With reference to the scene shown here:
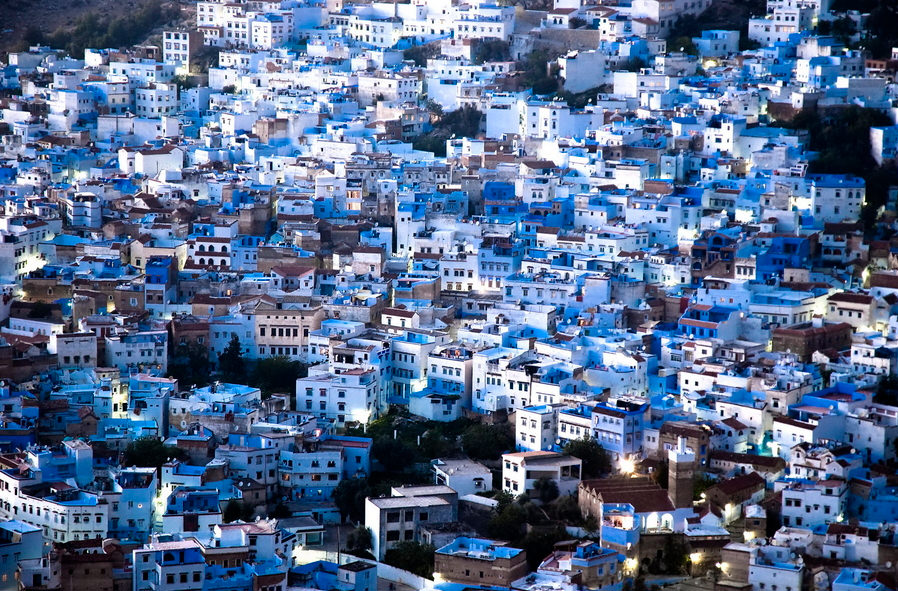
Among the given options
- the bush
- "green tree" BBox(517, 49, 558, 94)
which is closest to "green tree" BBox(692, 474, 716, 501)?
"green tree" BBox(517, 49, 558, 94)

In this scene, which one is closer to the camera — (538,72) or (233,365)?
(233,365)

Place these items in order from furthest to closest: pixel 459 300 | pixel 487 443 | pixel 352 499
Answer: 1. pixel 459 300
2. pixel 487 443
3. pixel 352 499

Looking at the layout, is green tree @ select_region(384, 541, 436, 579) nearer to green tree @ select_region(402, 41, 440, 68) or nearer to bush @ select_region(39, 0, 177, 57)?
green tree @ select_region(402, 41, 440, 68)

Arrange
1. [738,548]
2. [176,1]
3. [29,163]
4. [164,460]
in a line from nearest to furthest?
1. [738,548]
2. [164,460]
3. [29,163]
4. [176,1]

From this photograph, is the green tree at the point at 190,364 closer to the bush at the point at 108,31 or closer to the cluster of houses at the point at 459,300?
the cluster of houses at the point at 459,300

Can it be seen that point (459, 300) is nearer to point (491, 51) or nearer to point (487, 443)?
point (487, 443)

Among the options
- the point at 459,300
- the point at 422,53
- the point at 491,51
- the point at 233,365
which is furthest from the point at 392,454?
the point at 422,53

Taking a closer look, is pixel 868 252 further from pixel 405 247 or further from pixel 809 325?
pixel 405 247

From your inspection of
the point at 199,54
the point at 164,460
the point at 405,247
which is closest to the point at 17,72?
the point at 199,54
